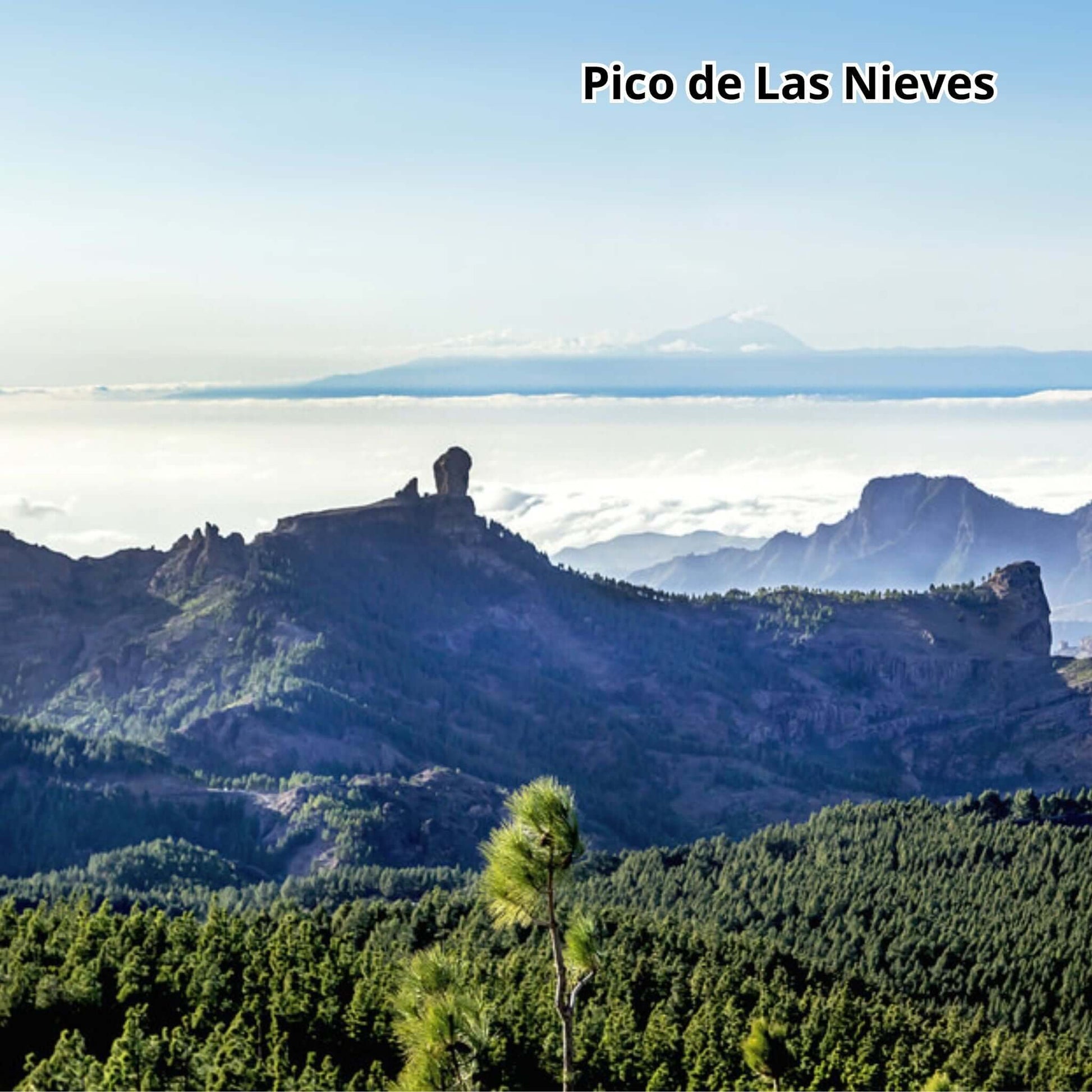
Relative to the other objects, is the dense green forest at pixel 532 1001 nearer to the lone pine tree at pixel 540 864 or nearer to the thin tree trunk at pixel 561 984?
the lone pine tree at pixel 540 864

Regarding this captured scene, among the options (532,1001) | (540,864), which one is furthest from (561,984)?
(532,1001)

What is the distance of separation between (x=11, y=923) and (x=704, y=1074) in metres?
54.3

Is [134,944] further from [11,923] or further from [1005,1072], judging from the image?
[1005,1072]

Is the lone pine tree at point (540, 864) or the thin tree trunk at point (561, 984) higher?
the lone pine tree at point (540, 864)

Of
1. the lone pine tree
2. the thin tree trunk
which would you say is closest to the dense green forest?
the lone pine tree

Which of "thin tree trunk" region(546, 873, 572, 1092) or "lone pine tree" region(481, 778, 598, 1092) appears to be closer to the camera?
"thin tree trunk" region(546, 873, 572, 1092)

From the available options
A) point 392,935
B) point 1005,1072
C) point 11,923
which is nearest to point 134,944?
point 11,923

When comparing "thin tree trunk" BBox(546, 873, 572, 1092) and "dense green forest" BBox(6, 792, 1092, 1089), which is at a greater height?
→ "thin tree trunk" BBox(546, 873, 572, 1092)

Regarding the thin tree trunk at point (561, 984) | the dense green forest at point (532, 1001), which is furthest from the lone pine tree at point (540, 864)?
the dense green forest at point (532, 1001)

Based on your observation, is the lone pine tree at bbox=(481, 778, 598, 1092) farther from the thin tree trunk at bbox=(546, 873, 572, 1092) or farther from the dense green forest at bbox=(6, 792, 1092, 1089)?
the dense green forest at bbox=(6, 792, 1092, 1089)

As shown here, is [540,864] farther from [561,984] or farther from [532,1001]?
[532,1001]

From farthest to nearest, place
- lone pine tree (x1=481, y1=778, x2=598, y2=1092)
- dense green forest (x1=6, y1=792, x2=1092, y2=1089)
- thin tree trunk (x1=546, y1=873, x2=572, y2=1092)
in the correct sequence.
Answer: dense green forest (x1=6, y1=792, x2=1092, y2=1089) → lone pine tree (x1=481, y1=778, x2=598, y2=1092) → thin tree trunk (x1=546, y1=873, x2=572, y2=1092)

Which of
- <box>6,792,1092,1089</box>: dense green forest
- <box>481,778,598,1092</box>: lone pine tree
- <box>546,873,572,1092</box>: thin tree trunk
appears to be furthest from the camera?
<box>6,792,1092,1089</box>: dense green forest

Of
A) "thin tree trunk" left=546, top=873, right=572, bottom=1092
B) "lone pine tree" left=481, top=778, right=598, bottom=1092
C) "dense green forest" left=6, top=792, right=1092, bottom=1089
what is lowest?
"dense green forest" left=6, top=792, right=1092, bottom=1089
